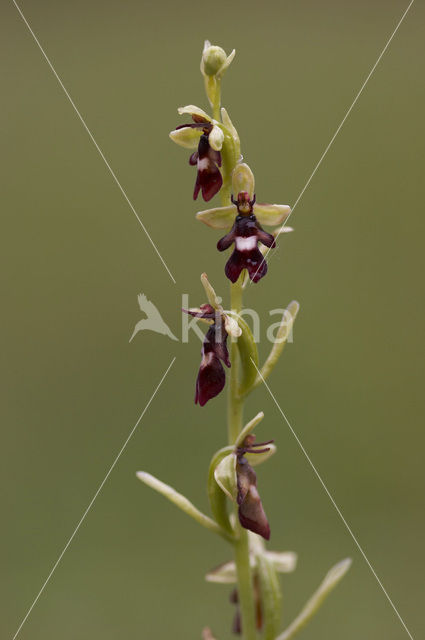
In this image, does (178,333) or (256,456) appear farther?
(178,333)

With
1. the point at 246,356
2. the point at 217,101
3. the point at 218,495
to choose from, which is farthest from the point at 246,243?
the point at 218,495

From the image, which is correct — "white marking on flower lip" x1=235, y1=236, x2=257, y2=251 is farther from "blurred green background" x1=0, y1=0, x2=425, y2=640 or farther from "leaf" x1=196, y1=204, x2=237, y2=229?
"blurred green background" x1=0, y1=0, x2=425, y2=640

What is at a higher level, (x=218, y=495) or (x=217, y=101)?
(x=217, y=101)

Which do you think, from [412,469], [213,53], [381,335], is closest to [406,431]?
[412,469]

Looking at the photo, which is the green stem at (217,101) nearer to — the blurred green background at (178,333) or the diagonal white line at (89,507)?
the diagonal white line at (89,507)

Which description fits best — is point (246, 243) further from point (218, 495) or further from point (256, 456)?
point (218, 495)

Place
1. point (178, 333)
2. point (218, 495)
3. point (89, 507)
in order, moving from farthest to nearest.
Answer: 1. point (178, 333)
2. point (89, 507)
3. point (218, 495)

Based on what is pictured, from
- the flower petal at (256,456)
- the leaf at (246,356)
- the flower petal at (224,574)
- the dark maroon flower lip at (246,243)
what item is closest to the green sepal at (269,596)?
the flower petal at (224,574)

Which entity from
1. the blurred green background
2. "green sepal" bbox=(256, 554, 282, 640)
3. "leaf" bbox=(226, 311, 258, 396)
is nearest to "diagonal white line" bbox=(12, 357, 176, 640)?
the blurred green background

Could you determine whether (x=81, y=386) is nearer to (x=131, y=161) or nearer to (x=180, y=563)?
(x=180, y=563)

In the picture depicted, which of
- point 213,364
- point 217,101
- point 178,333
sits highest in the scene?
point 178,333
